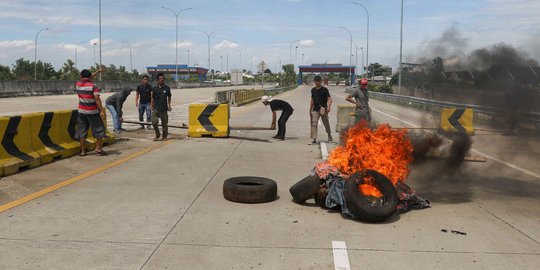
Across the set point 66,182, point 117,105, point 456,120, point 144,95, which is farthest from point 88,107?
point 456,120

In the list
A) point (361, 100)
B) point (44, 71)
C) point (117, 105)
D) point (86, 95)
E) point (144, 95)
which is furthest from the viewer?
point (44, 71)

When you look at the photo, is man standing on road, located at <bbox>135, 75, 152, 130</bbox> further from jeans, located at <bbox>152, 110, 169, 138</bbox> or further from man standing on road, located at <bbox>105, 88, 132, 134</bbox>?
jeans, located at <bbox>152, 110, 169, 138</bbox>

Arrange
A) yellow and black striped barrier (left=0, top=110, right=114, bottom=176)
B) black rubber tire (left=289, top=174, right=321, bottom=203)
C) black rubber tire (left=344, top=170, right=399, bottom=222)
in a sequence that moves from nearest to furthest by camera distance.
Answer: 1. black rubber tire (left=344, top=170, right=399, bottom=222)
2. black rubber tire (left=289, top=174, right=321, bottom=203)
3. yellow and black striped barrier (left=0, top=110, right=114, bottom=176)

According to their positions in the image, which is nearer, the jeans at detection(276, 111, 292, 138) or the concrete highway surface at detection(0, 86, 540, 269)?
the concrete highway surface at detection(0, 86, 540, 269)

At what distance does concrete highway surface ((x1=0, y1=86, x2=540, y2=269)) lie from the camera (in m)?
4.32

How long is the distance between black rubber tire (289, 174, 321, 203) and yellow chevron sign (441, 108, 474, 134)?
427 cm

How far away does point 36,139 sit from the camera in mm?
9227

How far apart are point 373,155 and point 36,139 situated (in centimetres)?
648

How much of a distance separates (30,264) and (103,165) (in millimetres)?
5092

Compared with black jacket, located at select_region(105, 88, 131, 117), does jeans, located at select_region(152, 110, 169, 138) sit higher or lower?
lower

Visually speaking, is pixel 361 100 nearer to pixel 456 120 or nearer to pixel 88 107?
pixel 456 120

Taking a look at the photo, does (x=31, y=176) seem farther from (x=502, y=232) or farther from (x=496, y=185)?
(x=496, y=185)

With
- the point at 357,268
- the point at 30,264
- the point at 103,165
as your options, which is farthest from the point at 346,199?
the point at 103,165

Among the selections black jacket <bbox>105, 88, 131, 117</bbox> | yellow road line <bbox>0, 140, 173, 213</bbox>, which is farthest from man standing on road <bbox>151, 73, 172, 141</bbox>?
yellow road line <bbox>0, 140, 173, 213</bbox>
